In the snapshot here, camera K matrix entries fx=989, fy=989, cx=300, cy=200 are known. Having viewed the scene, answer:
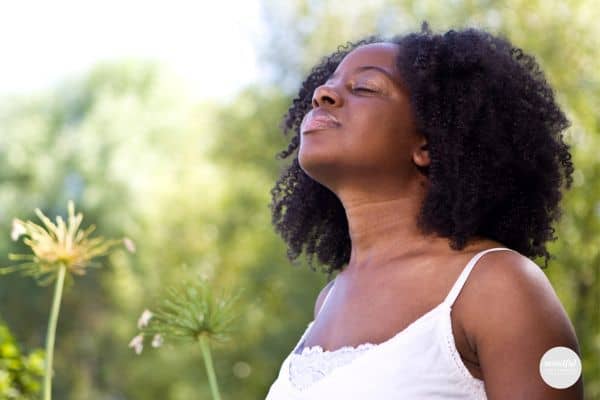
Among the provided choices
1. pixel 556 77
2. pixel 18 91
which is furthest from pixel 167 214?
pixel 556 77

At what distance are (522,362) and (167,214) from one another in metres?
17.4

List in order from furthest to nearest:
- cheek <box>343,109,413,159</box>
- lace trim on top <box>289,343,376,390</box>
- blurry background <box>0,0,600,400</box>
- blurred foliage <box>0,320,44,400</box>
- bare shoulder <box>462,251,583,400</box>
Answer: blurry background <box>0,0,600,400</box>, blurred foliage <box>0,320,44,400</box>, cheek <box>343,109,413,159</box>, lace trim on top <box>289,343,376,390</box>, bare shoulder <box>462,251,583,400</box>

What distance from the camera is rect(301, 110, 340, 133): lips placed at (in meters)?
2.08

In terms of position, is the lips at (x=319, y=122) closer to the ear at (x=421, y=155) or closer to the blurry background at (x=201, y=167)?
the ear at (x=421, y=155)

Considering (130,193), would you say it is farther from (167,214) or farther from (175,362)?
(175,362)

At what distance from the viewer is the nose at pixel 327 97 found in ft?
6.95

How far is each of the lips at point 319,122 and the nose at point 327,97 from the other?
28 mm

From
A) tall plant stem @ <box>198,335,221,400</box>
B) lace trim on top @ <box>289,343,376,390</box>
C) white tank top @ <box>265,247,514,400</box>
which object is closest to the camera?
white tank top @ <box>265,247,514,400</box>

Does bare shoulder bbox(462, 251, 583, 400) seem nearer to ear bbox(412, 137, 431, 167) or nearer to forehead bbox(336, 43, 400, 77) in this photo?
ear bbox(412, 137, 431, 167)

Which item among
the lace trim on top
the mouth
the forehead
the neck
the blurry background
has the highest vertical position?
the blurry background

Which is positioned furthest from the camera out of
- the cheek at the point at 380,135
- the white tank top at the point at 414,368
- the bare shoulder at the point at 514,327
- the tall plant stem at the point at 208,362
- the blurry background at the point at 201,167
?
the blurry background at the point at 201,167

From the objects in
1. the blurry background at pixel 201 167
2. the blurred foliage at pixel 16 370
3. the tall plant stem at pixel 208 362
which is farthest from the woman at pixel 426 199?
the blurry background at pixel 201 167

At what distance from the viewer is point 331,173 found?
6.85 ft

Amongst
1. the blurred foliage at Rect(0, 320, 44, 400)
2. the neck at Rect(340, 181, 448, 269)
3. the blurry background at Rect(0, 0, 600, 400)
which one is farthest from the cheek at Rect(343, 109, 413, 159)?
the blurry background at Rect(0, 0, 600, 400)
